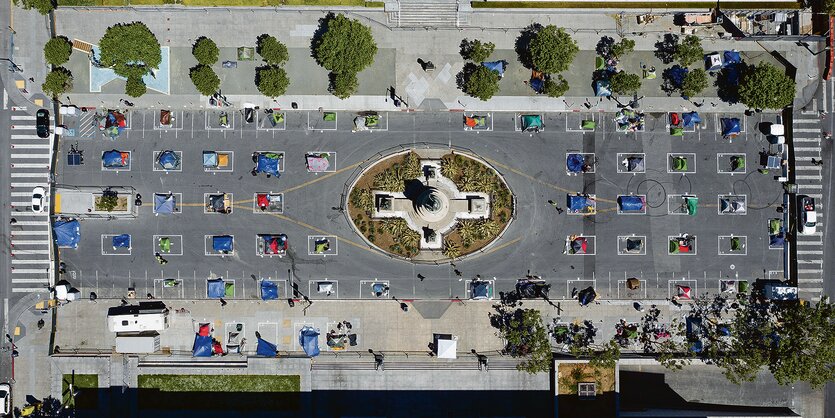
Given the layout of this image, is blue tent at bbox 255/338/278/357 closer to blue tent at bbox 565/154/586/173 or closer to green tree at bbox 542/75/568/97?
blue tent at bbox 565/154/586/173

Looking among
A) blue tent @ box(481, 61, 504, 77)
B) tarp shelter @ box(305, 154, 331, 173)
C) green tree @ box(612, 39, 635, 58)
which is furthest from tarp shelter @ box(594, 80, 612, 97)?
tarp shelter @ box(305, 154, 331, 173)

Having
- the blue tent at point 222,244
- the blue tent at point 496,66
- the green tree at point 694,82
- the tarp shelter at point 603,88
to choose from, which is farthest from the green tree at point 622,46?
the blue tent at point 222,244

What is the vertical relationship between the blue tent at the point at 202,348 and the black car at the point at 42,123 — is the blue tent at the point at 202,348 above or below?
below

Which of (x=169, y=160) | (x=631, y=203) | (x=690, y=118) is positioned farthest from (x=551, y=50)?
(x=169, y=160)

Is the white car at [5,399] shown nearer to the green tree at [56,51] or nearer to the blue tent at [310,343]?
the blue tent at [310,343]

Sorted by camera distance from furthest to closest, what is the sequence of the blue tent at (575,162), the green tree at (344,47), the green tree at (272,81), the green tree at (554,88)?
the blue tent at (575,162), the green tree at (554,88), the green tree at (272,81), the green tree at (344,47)

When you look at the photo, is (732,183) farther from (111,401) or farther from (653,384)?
(111,401)
